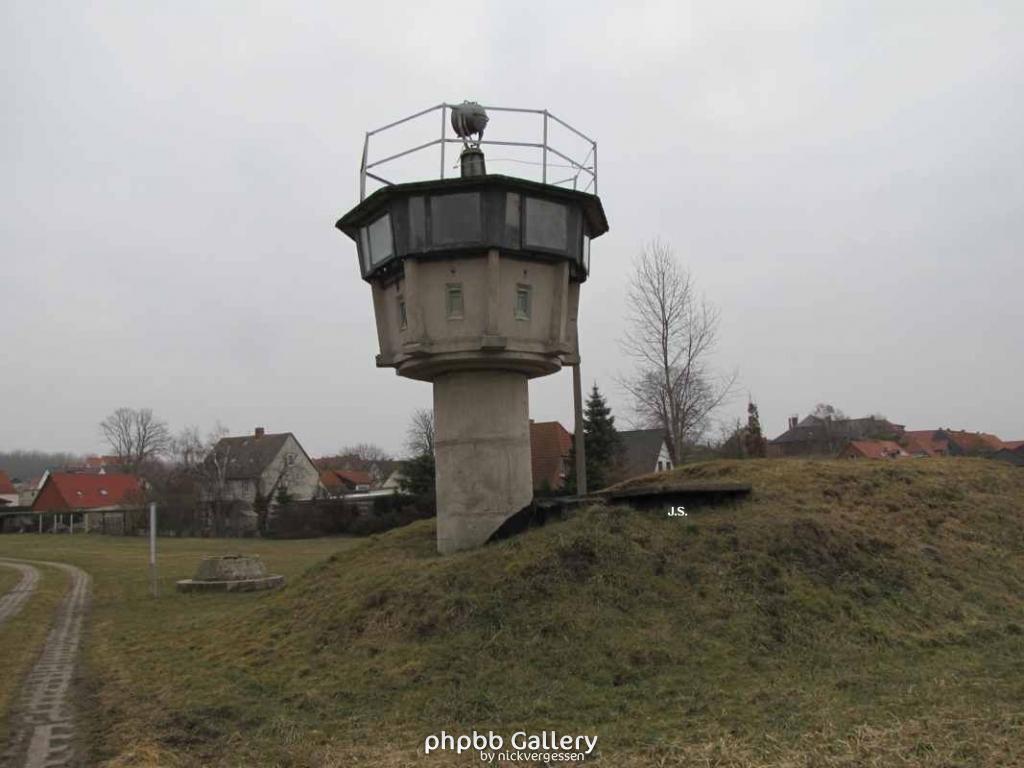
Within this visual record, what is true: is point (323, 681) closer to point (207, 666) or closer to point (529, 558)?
point (207, 666)

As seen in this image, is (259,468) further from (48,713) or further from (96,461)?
(96,461)

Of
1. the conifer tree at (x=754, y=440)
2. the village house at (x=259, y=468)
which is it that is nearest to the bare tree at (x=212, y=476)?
the village house at (x=259, y=468)

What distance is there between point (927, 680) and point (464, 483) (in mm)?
7516

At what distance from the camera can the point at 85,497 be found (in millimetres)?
78375

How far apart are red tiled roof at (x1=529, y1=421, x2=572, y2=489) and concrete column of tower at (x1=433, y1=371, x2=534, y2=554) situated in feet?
102

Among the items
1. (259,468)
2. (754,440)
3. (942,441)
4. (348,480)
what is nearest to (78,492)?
(259,468)

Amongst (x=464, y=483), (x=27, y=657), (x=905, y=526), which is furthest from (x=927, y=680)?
(x=27, y=657)

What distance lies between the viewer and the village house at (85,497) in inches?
2598

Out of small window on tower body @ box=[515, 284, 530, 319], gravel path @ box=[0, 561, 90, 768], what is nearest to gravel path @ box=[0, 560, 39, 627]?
gravel path @ box=[0, 561, 90, 768]

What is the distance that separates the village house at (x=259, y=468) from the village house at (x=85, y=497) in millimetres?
6269

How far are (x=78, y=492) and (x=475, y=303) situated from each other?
78.2 m

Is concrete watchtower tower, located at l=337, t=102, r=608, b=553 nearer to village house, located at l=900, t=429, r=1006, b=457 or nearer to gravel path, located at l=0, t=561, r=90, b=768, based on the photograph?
gravel path, located at l=0, t=561, r=90, b=768

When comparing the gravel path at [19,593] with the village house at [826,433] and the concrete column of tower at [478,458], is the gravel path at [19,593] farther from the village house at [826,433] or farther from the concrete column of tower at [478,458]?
the village house at [826,433]

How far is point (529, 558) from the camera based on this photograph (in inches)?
419
